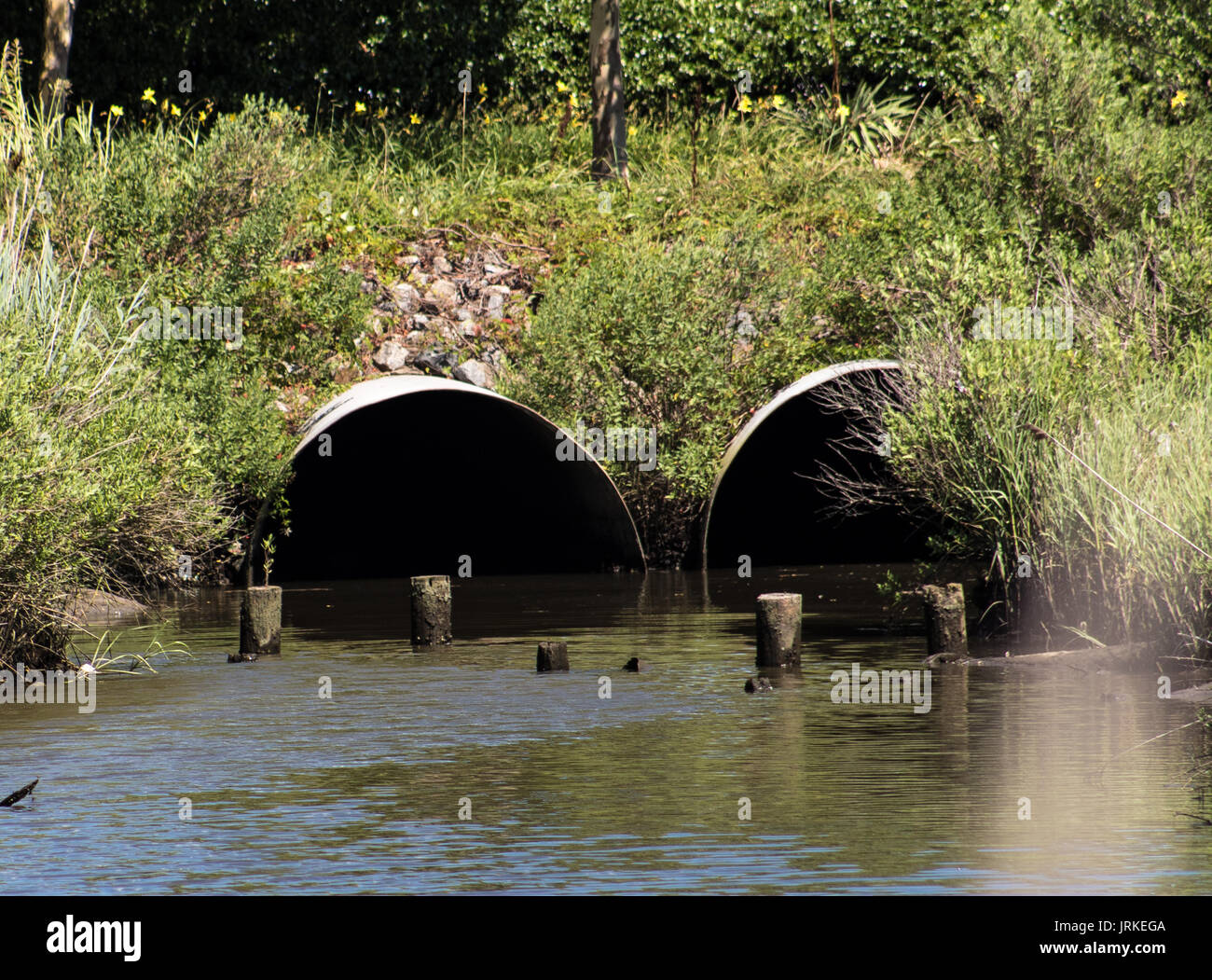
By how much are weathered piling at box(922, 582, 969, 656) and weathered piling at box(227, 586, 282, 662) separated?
6.19 metres

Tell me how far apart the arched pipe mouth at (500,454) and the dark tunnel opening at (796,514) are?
1.66 m

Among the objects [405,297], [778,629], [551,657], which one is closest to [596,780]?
[551,657]

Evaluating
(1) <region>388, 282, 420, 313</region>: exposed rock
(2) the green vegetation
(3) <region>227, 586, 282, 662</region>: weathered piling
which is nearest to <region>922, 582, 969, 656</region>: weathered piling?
(2) the green vegetation

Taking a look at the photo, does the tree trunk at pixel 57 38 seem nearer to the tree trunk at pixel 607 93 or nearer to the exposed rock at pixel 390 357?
the exposed rock at pixel 390 357

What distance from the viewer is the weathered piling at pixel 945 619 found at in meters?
17.2

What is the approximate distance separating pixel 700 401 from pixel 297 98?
1465 centimetres

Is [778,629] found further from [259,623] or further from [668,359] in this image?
[668,359]

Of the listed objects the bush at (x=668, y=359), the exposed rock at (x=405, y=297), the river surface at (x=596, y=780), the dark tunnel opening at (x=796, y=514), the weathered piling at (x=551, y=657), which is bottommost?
the river surface at (x=596, y=780)

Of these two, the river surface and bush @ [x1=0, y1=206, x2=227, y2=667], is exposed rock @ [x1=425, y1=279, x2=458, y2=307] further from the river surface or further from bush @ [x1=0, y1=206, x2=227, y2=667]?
the river surface

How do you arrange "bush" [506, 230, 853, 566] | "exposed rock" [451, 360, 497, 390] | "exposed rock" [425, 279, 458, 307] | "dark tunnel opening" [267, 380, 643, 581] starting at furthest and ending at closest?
1. "exposed rock" [425, 279, 458, 307]
2. "exposed rock" [451, 360, 497, 390]
3. "bush" [506, 230, 853, 566]
4. "dark tunnel opening" [267, 380, 643, 581]

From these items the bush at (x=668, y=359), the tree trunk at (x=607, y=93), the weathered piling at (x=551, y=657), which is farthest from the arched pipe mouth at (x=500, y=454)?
the tree trunk at (x=607, y=93)

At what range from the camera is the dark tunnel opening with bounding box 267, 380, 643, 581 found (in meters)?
27.3
